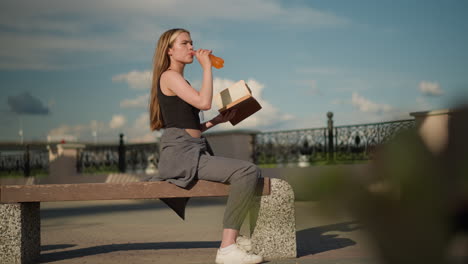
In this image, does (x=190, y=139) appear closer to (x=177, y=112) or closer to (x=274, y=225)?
(x=177, y=112)

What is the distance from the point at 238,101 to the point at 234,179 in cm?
64

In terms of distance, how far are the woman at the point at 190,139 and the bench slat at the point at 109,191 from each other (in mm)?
83

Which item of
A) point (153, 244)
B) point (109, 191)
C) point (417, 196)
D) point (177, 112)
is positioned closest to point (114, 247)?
point (153, 244)

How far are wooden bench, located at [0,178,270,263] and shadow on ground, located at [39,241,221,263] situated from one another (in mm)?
521

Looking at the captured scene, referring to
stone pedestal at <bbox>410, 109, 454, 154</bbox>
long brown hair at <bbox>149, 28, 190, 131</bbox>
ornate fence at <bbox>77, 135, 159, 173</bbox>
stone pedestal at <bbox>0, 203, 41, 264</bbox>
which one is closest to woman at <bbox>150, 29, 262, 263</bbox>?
long brown hair at <bbox>149, 28, 190, 131</bbox>

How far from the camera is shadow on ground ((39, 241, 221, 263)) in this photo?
5.26m

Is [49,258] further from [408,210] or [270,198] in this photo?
[408,210]

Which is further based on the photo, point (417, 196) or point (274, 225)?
point (274, 225)

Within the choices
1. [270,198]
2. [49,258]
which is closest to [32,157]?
[49,258]

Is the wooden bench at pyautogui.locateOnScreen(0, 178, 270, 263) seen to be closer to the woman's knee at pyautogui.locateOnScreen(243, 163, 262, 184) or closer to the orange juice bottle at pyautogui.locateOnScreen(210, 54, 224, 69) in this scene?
the woman's knee at pyautogui.locateOnScreen(243, 163, 262, 184)

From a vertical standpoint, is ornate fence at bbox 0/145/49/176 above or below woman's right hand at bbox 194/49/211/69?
below

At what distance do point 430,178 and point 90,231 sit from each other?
777 cm

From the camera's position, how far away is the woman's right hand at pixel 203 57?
3979 millimetres

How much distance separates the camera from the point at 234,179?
13.3ft
